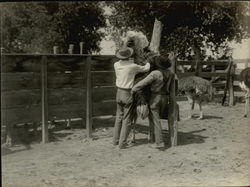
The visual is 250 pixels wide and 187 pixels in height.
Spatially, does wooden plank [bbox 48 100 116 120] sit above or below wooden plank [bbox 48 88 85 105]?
below

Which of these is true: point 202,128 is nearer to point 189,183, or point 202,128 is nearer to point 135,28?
point 189,183

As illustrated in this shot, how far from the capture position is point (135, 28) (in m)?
18.9

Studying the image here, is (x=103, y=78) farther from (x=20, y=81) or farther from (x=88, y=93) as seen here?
(x=20, y=81)

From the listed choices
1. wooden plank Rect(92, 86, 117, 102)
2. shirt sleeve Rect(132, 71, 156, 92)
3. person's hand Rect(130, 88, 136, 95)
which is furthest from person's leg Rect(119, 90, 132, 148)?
wooden plank Rect(92, 86, 117, 102)

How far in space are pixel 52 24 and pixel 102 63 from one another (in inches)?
602

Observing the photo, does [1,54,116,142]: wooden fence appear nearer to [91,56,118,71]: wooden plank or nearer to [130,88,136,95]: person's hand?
[91,56,118,71]: wooden plank

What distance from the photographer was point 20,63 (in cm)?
812

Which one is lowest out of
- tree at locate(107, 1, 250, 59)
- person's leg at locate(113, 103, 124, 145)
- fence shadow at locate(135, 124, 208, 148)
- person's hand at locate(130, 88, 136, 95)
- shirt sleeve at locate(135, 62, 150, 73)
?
fence shadow at locate(135, 124, 208, 148)

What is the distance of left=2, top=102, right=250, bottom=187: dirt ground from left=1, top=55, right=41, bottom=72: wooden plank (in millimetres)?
1507

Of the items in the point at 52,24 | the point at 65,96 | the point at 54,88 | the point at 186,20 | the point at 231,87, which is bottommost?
the point at 231,87

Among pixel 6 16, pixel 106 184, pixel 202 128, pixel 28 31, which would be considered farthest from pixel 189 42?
pixel 106 184

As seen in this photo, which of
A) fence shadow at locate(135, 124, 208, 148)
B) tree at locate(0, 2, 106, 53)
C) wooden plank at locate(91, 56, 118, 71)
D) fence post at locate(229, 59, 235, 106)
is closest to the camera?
fence shadow at locate(135, 124, 208, 148)

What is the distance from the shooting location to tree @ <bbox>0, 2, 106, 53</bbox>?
23.3 m

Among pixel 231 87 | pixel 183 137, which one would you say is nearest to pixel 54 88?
pixel 183 137
